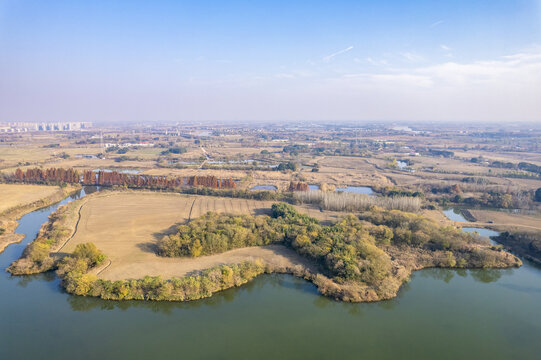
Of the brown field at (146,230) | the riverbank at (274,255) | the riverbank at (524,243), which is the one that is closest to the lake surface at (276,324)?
the riverbank at (274,255)

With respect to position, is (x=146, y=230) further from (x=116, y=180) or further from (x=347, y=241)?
(x=116, y=180)

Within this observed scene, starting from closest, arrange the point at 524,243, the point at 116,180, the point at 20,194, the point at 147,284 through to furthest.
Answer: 1. the point at 147,284
2. the point at 524,243
3. the point at 20,194
4. the point at 116,180

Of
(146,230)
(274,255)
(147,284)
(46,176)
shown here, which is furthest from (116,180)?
(274,255)

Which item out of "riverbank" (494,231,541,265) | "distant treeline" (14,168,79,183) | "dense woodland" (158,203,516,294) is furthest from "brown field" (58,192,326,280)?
"riverbank" (494,231,541,265)

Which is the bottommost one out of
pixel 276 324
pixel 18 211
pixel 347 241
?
pixel 276 324

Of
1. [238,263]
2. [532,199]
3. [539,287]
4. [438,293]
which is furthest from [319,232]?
[532,199]

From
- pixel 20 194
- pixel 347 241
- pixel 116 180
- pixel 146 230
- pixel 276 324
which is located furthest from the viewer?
pixel 116 180
